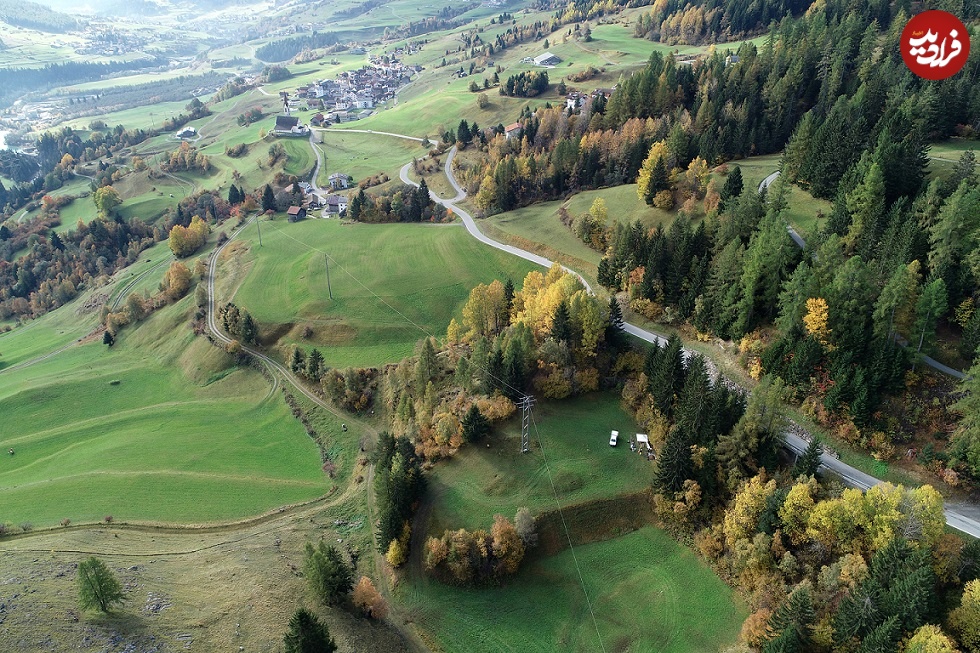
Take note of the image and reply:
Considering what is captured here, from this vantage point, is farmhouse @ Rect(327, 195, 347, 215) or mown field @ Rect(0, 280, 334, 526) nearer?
mown field @ Rect(0, 280, 334, 526)

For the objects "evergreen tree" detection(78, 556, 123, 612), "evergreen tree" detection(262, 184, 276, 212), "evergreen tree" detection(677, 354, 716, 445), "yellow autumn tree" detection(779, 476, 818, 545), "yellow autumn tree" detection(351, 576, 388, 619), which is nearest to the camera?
"yellow autumn tree" detection(779, 476, 818, 545)

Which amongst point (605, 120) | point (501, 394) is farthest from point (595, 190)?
point (501, 394)

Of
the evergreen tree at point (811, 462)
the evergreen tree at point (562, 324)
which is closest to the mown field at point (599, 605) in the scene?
the evergreen tree at point (811, 462)

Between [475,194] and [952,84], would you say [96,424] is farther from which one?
[952,84]

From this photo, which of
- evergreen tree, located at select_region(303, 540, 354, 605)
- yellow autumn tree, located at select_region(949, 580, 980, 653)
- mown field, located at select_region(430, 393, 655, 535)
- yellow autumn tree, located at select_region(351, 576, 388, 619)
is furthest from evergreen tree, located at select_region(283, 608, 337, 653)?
yellow autumn tree, located at select_region(949, 580, 980, 653)

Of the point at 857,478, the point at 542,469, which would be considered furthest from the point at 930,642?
the point at 542,469

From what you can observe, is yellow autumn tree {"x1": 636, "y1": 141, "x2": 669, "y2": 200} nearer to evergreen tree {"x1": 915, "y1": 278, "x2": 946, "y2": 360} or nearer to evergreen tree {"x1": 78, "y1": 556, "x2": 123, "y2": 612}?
evergreen tree {"x1": 915, "y1": 278, "x2": 946, "y2": 360}

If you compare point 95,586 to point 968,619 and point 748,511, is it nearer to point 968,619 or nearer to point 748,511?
point 748,511
